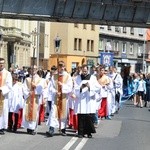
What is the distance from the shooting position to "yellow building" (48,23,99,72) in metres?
74.9

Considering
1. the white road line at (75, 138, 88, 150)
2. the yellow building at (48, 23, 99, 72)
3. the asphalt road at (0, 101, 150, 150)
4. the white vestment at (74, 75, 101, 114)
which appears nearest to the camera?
the white road line at (75, 138, 88, 150)

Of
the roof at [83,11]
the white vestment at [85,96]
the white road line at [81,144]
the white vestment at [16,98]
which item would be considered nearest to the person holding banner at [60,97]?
the white vestment at [85,96]

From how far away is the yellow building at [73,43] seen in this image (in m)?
74.9

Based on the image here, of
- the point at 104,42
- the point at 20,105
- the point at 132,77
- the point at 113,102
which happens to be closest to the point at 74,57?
the point at 104,42

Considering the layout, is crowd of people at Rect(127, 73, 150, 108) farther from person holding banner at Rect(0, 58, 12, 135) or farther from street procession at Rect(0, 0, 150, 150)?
person holding banner at Rect(0, 58, 12, 135)

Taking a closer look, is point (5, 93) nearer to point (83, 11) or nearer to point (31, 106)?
point (31, 106)

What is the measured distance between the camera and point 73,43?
76.4 m

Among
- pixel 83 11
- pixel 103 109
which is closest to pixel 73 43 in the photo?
pixel 83 11

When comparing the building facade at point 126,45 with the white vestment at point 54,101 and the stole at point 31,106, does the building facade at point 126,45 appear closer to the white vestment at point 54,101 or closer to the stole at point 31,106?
the stole at point 31,106

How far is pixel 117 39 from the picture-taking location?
286 feet

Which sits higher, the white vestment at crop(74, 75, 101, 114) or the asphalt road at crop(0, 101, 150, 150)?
the white vestment at crop(74, 75, 101, 114)

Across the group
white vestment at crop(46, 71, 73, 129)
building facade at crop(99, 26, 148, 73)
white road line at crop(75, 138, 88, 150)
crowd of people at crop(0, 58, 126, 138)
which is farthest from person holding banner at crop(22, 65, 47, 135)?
building facade at crop(99, 26, 148, 73)

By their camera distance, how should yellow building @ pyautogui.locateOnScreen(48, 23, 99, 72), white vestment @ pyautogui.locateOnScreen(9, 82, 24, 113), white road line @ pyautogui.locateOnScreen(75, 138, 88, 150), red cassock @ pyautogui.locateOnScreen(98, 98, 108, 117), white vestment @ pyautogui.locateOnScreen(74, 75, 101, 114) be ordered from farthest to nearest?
yellow building @ pyautogui.locateOnScreen(48, 23, 99, 72) → red cassock @ pyautogui.locateOnScreen(98, 98, 108, 117) → white vestment @ pyautogui.locateOnScreen(9, 82, 24, 113) → white vestment @ pyautogui.locateOnScreen(74, 75, 101, 114) → white road line @ pyautogui.locateOnScreen(75, 138, 88, 150)

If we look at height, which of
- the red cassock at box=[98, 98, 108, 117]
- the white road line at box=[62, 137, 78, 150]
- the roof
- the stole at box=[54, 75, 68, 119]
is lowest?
the white road line at box=[62, 137, 78, 150]
